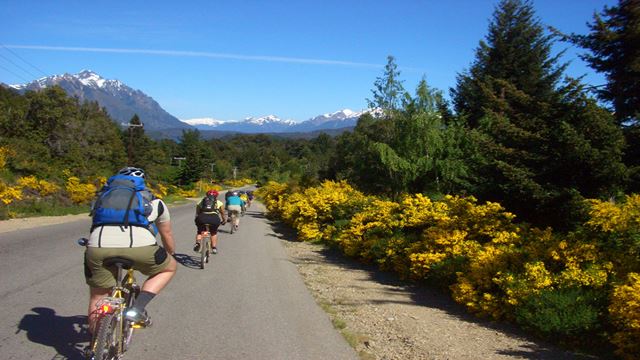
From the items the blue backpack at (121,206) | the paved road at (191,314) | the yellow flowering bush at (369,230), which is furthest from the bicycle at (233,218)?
the blue backpack at (121,206)

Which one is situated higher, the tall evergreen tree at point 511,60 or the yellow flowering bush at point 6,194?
the tall evergreen tree at point 511,60

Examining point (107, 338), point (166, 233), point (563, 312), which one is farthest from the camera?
point (563, 312)

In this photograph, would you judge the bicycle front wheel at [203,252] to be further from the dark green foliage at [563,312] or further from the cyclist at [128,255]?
the dark green foliage at [563,312]

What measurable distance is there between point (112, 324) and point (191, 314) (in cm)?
246

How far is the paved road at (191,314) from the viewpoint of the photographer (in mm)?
4988

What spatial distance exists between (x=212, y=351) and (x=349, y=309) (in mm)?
2796

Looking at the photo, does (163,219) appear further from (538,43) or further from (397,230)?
(538,43)

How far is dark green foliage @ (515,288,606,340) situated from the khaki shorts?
4.15m

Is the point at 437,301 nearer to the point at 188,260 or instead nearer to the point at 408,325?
the point at 408,325

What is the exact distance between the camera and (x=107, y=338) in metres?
3.89

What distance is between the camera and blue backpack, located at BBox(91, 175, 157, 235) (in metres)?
4.13

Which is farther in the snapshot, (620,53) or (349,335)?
(620,53)

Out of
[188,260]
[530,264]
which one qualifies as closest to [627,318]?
[530,264]

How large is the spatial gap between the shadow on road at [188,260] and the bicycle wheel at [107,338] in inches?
252
